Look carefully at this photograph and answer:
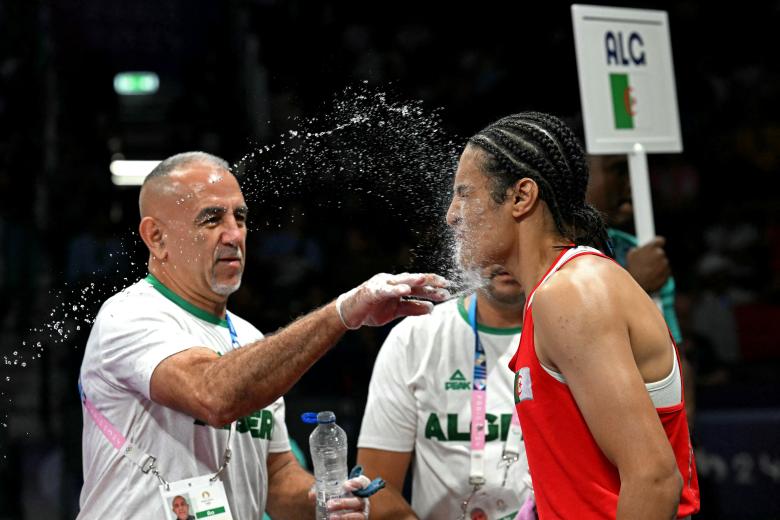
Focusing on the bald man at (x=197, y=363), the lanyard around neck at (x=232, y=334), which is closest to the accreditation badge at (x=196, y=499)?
the bald man at (x=197, y=363)

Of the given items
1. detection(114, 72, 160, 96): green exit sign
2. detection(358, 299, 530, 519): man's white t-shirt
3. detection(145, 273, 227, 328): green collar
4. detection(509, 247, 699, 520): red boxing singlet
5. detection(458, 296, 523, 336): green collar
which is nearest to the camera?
detection(509, 247, 699, 520): red boxing singlet

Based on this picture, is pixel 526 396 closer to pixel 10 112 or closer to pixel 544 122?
pixel 544 122

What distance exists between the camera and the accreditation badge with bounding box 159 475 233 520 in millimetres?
2646

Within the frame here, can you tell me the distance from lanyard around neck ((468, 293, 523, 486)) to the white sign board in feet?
3.69

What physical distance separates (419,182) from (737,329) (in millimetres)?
4886

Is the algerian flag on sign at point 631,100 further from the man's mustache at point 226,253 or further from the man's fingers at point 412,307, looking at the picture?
the man's mustache at point 226,253

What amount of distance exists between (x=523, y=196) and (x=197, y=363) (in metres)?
1.00

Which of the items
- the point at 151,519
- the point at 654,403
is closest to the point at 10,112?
the point at 151,519

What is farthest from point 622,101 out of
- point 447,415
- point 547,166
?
point 547,166

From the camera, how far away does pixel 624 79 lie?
394cm

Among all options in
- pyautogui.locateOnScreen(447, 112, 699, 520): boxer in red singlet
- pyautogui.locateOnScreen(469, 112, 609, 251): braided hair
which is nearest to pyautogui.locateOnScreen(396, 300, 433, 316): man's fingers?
pyautogui.locateOnScreen(447, 112, 699, 520): boxer in red singlet

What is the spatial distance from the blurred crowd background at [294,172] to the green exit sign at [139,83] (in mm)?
71

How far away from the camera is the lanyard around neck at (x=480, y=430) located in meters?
3.00

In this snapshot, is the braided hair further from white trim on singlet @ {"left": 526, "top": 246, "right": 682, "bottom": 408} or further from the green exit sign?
the green exit sign
